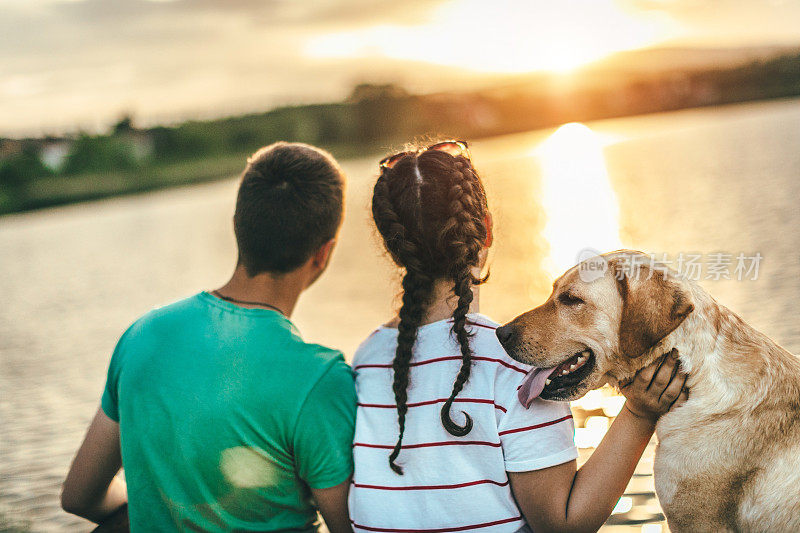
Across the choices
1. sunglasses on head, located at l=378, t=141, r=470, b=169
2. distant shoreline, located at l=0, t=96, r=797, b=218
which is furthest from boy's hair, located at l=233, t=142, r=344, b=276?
distant shoreline, located at l=0, t=96, r=797, b=218

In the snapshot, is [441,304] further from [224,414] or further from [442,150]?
[224,414]

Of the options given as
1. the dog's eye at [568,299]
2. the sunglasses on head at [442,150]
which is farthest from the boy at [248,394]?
the dog's eye at [568,299]

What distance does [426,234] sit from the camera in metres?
2.82

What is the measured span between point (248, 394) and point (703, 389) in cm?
188

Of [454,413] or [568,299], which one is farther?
[568,299]

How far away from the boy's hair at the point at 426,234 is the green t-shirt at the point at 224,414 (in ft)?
1.06

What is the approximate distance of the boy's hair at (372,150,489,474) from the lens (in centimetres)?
277

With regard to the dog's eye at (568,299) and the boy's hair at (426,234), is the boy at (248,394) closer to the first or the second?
the boy's hair at (426,234)

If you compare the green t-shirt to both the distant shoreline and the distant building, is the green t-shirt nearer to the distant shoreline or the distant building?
the distant shoreline

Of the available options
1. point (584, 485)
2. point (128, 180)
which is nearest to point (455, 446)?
point (584, 485)

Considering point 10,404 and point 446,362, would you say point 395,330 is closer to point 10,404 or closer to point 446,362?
point 446,362

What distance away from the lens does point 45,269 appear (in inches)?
912

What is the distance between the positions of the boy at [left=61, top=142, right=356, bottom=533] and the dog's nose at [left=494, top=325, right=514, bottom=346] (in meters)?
0.65

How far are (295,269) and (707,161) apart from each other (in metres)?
34.1
